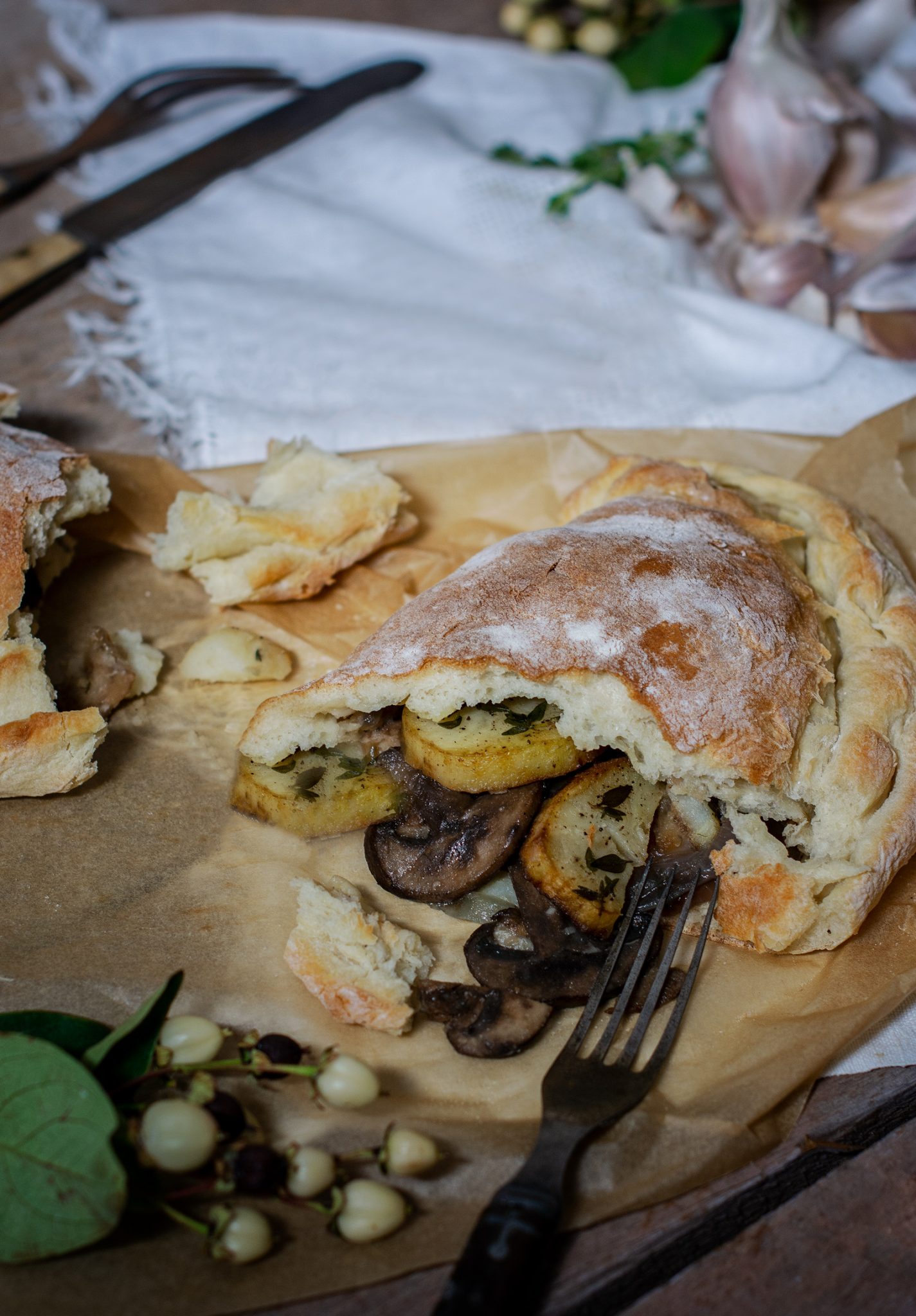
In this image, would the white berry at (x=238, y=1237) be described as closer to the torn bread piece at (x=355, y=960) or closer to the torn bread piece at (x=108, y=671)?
the torn bread piece at (x=355, y=960)

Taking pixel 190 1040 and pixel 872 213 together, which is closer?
pixel 190 1040

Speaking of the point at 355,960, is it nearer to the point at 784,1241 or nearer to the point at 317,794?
the point at 317,794

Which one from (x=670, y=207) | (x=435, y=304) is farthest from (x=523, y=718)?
(x=670, y=207)

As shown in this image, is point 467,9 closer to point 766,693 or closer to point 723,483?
point 723,483

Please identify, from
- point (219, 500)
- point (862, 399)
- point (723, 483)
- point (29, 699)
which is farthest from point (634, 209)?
point (29, 699)

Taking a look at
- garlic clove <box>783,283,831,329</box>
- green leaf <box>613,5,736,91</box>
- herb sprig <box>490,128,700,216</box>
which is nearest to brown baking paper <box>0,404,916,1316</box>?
garlic clove <box>783,283,831,329</box>
